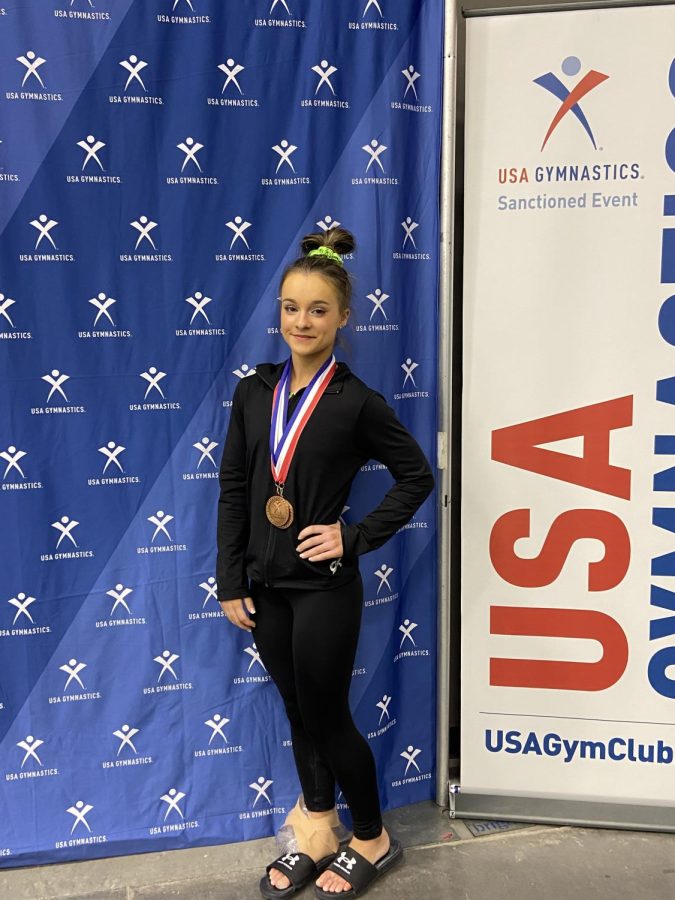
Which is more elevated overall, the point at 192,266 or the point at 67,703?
the point at 192,266

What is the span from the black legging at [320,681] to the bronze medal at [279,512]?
0.20 metres

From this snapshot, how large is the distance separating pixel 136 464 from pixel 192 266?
62 cm

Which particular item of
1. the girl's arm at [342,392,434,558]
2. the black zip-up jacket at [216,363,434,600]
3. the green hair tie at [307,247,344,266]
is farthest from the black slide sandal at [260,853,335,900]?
the green hair tie at [307,247,344,266]

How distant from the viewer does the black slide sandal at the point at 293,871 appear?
2154mm

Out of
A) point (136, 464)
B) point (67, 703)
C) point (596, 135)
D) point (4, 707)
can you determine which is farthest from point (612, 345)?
point (4, 707)

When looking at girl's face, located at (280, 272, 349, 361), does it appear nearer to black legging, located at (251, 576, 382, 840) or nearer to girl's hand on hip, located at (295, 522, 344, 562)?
girl's hand on hip, located at (295, 522, 344, 562)

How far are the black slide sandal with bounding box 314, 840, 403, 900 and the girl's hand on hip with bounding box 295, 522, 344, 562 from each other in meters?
0.93

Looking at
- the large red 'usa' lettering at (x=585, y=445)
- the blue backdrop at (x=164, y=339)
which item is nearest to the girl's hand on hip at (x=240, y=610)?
the blue backdrop at (x=164, y=339)

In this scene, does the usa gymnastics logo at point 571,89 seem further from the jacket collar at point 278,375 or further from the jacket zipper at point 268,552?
the jacket zipper at point 268,552

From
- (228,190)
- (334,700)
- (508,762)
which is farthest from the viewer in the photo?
(508,762)

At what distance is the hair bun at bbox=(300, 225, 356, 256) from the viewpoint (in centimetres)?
205

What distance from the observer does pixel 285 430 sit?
2008 millimetres

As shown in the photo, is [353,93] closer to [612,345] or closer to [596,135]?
[596,135]

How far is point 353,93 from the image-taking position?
2.24 metres
